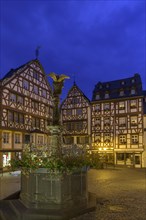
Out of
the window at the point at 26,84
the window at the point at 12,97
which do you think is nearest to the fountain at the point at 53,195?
the window at the point at 12,97

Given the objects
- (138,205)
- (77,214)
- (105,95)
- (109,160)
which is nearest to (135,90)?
(105,95)

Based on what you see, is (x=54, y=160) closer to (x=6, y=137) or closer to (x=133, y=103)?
(x=6, y=137)

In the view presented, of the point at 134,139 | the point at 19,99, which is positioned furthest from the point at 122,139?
the point at 19,99

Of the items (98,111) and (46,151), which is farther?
(98,111)

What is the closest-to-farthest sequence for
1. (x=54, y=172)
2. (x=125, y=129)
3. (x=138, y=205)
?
(x=54, y=172)
(x=138, y=205)
(x=125, y=129)

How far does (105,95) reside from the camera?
38.7 m

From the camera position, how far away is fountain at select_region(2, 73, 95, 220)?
30.1 feet

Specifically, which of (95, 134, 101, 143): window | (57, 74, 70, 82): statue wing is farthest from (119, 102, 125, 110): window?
(57, 74, 70, 82): statue wing

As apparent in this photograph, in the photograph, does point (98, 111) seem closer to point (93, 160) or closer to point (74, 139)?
point (74, 139)

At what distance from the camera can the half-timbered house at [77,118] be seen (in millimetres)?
38219

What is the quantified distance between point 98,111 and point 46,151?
93.9 feet

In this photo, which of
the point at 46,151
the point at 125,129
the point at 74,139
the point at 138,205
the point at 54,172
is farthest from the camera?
the point at 74,139

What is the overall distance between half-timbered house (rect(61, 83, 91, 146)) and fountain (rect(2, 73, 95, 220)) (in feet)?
90.8

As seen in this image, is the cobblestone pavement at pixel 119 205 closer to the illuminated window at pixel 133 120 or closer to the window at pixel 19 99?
the window at pixel 19 99
